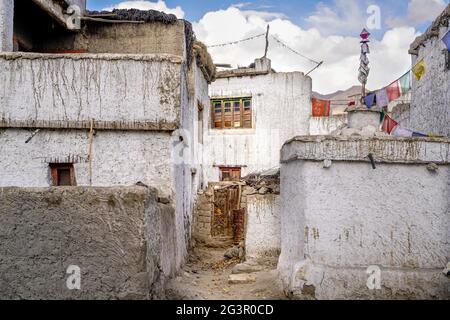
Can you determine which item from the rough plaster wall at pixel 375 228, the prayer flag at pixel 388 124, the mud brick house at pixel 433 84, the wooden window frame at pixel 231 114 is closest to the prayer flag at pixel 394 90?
the prayer flag at pixel 388 124

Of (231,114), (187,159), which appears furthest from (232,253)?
(231,114)

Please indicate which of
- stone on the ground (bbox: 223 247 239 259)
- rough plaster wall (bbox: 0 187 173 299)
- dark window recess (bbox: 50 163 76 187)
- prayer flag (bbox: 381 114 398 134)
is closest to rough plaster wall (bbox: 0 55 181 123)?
Answer: dark window recess (bbox: 50 163 76 187)

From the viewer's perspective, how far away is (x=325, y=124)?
1797cm

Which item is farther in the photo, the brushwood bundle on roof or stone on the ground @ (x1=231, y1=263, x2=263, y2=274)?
the brushwood bundle on roof

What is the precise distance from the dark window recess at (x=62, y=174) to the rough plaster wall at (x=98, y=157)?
0.11 m

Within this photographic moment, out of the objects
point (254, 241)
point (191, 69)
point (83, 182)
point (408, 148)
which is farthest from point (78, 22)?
point (408, 148)

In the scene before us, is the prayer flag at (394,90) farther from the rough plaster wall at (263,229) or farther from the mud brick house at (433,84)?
the rough plaster wall at (263,229)

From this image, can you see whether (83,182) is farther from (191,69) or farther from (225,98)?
(225,98)

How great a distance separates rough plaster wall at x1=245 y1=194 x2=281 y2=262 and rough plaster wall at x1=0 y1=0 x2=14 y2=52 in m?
5.49

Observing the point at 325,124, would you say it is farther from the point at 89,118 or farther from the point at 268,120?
the point at 89,118

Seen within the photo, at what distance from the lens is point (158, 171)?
23.7 feet

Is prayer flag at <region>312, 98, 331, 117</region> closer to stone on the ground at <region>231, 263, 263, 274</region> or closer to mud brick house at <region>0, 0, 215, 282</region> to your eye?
stone on the ground at <region>231, 263, 263, 274</region>

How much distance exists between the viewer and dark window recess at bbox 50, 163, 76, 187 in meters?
7.31

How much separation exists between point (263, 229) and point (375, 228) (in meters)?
2.85
